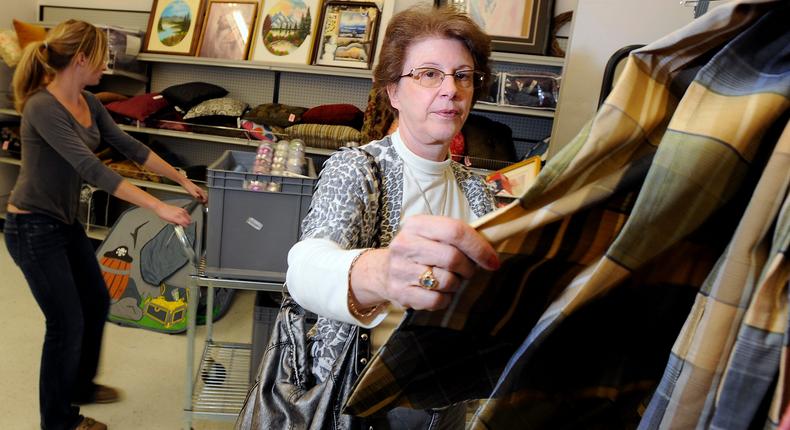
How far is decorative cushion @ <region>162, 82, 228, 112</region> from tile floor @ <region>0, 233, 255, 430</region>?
157cm

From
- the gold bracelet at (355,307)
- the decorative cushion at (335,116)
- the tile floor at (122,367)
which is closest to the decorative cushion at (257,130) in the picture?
the decorative cushion at (335,116)

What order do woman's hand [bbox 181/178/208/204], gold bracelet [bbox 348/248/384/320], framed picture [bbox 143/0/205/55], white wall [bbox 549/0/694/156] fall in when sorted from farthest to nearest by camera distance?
1. framed picture [bbox 143/0/205/55]
2. white wall [bbox 549/0/694/156]
3. woman's hand [bbox 181/178/208/204]
4. gold bracelet [bbox 348/248/384/320]

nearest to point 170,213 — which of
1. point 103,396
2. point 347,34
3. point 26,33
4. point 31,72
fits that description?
point 31,72

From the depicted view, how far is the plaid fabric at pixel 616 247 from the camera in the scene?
382 millimetres

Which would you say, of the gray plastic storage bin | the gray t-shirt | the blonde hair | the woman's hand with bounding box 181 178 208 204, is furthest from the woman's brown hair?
the blonde hair

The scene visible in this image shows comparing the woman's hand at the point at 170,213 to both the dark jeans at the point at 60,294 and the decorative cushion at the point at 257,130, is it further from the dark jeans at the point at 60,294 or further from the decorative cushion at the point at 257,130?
the decorative cushion at the point at 257,130

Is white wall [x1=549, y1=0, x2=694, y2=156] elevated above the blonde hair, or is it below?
above

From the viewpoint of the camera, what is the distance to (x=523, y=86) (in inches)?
131

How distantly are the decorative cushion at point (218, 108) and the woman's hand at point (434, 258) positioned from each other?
12.2ft

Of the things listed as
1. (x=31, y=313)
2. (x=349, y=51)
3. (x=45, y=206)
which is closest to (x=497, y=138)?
(x=349, y=51)

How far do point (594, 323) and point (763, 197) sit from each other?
21 centimetres

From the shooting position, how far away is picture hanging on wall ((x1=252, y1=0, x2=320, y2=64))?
407 centimetres

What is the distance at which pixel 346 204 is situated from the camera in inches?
39.2

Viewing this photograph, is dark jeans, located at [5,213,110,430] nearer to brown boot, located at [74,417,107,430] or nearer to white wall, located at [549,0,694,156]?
brown boot, located at [74,417,107,430]
